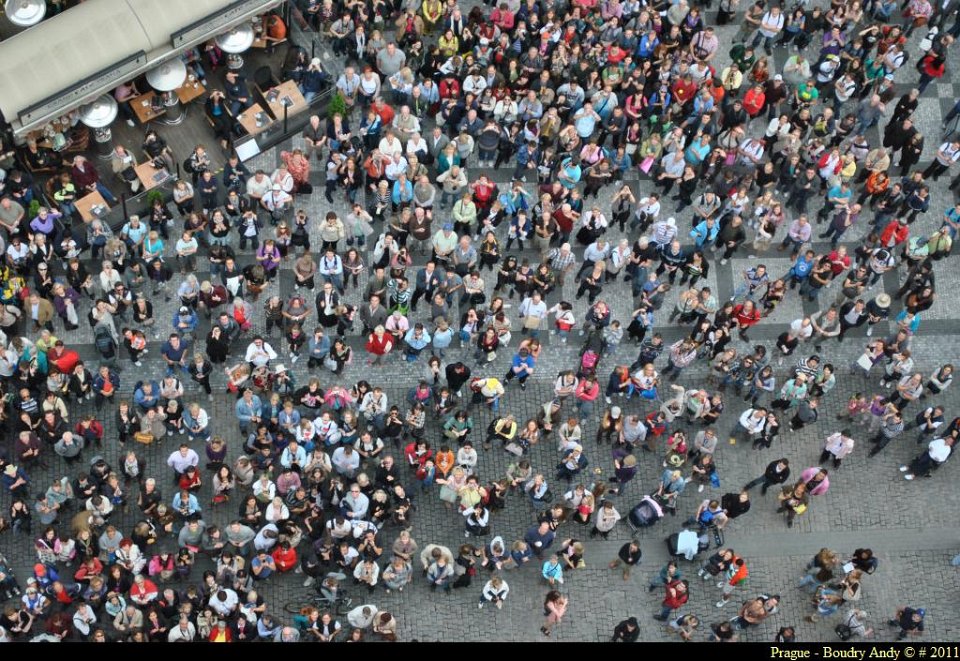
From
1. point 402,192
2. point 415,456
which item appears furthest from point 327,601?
point 402,192

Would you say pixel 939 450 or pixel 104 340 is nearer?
pixel 104 340

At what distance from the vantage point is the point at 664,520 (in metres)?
26.5

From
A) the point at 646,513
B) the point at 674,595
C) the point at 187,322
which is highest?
the point at 187,322

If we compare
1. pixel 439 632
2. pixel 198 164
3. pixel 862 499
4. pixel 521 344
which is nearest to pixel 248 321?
pixel 198 164

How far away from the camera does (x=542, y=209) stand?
28.2m

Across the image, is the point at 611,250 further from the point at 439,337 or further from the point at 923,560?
the point at 923,560

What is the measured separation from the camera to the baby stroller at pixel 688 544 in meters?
25.3

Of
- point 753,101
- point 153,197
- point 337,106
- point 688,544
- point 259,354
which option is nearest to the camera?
point 688,544

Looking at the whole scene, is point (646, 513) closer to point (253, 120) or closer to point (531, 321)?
point (531, 321)

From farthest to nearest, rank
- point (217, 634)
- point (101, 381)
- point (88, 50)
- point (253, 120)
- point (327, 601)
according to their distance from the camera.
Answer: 1. point (253, 120)
2. point (88, 50)
3. point (101, 381)
4. point (327, 601)
5. point (217, 634)

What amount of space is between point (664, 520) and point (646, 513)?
3.60 feet

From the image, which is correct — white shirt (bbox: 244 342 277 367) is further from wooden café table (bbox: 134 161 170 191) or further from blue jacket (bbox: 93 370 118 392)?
wooden café table (bbox: 134 161 170 191)

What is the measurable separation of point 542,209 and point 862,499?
29.0 ft

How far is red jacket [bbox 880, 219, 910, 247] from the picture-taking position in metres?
28.6
